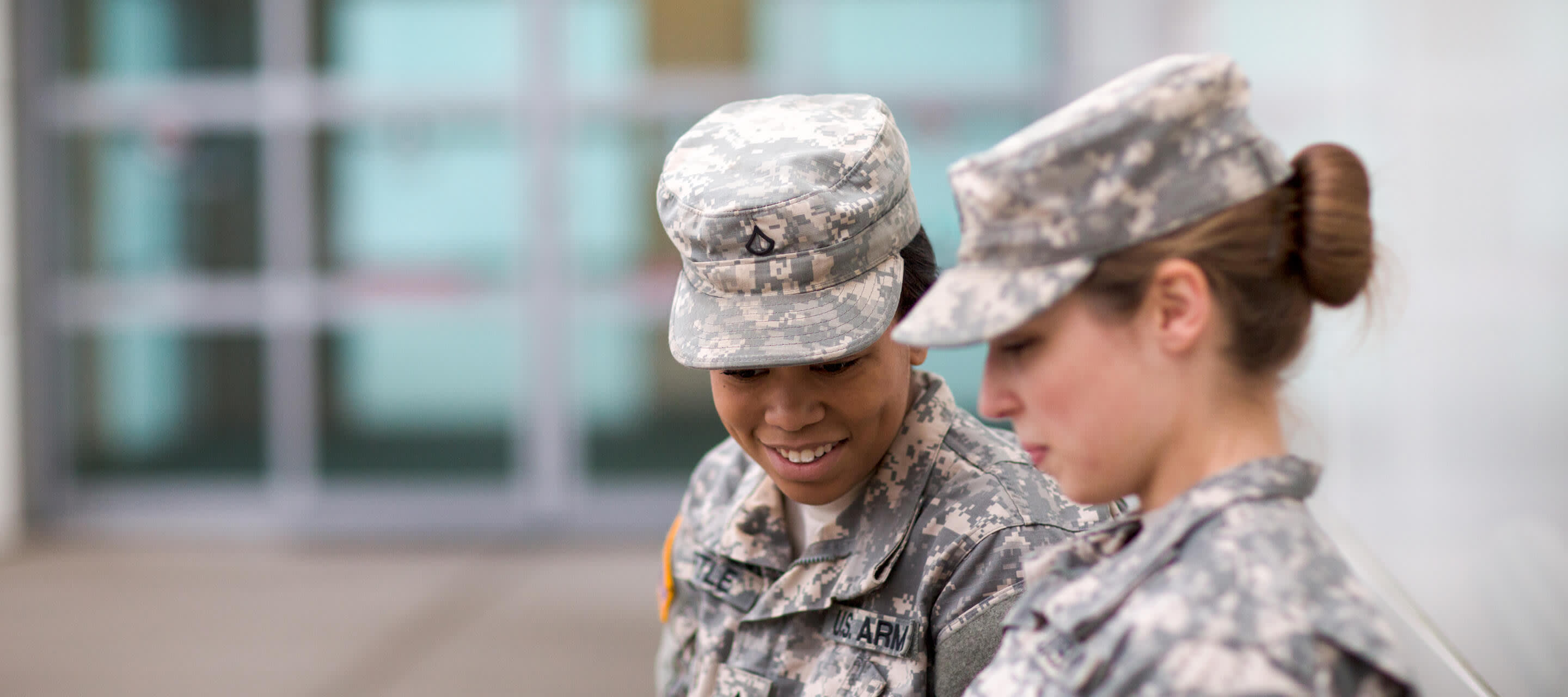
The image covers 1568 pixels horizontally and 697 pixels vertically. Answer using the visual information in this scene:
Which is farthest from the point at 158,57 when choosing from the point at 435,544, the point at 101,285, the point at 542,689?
the point at 542,689

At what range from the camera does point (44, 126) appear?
5539 millimetres

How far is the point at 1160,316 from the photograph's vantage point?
912 mm

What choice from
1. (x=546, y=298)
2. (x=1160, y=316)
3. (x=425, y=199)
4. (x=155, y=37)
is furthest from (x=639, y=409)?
(x=1160, y=316)

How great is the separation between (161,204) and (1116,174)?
5736mm

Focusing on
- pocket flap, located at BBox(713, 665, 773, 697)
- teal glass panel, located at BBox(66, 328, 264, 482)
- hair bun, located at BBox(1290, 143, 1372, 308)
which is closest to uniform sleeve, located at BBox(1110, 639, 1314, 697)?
hair bun, located at BBox(1290, 143, 1372, 308)

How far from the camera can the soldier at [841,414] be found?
1.28 metres

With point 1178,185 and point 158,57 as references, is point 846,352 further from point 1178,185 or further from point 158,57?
point 158,57

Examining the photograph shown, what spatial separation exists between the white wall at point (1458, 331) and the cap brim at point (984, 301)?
0.78 ft

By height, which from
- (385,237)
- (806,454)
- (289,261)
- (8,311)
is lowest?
(8,311)

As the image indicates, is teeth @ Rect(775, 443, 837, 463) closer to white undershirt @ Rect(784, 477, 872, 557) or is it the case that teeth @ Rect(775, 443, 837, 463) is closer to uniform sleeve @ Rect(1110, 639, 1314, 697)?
white undershirt @ Rect(784, 477, 872, 557)

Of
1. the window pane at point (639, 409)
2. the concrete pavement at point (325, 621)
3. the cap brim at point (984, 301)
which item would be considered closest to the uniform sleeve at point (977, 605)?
the cap brim at point (984, 301)

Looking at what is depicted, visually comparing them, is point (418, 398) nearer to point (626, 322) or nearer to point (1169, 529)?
point (626, 322)

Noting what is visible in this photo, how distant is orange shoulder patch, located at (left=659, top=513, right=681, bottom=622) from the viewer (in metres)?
1.70

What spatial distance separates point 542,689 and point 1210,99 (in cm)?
309
